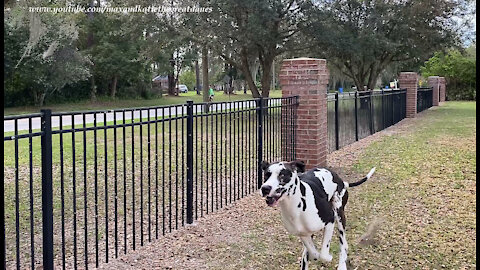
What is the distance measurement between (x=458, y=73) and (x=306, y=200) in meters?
34.1

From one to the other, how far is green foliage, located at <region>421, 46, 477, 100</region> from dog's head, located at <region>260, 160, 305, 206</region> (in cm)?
3335

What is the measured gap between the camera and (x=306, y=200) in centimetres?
350

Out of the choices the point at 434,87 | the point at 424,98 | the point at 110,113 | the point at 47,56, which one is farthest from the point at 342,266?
the point at 434,87

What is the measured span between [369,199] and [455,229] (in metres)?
1.36

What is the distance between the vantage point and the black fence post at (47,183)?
329cm

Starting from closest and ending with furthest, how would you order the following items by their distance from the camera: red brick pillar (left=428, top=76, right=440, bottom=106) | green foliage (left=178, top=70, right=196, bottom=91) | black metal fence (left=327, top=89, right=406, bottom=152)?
1. black metal fence (left=327, top=89, right=406, bottom=152)
2. red brick pillar (left=428, top=76, right=440, bottom=106)
3. green foliage (left=178, top=70, right=196, bottom=91)

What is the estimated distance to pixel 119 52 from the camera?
2983 cm

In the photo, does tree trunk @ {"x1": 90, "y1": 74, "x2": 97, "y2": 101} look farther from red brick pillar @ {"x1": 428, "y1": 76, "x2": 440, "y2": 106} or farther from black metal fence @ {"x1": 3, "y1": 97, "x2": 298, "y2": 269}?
black metal fence @ {"x1": 3, "y1": 97, "x2": 298, "y2": 269}

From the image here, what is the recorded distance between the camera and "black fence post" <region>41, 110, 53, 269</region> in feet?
10.8

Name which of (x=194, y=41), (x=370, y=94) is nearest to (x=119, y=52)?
(x=194, y=41)

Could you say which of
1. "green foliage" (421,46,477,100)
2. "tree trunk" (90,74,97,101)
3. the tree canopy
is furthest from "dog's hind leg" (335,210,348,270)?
"green foliage" (421,46,477,100)

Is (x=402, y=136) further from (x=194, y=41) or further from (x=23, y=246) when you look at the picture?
(x=23, y=246)

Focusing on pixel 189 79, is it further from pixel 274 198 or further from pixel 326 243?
pixel 274 198

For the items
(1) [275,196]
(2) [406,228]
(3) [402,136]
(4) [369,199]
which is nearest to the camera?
(1) [275,196]
